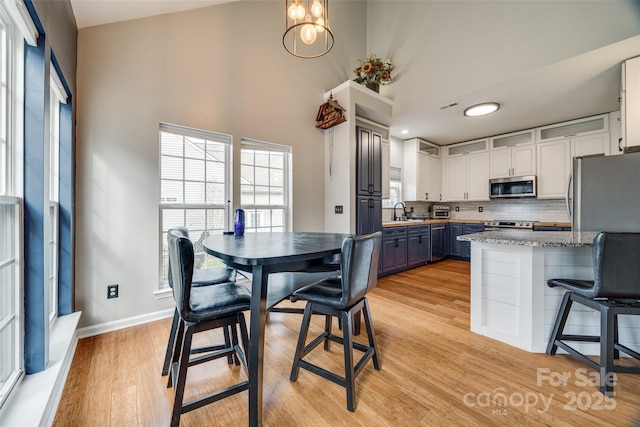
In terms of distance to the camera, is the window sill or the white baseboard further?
the white baseboard

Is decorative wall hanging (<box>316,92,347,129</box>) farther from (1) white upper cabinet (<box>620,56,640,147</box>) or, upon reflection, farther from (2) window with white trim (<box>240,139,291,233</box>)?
(1) white upper cabinet (<box>620,56,640,147</box>)

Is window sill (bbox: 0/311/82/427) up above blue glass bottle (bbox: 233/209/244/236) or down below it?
below

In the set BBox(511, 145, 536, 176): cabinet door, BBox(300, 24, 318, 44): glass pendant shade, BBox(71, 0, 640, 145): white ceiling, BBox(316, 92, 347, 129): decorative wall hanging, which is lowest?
BBox(511, 145, 536, 176): cabinet door

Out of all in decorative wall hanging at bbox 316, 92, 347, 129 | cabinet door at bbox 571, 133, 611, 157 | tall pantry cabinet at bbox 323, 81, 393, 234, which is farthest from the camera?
cabinet door at bbox 571, 133, 611, 157

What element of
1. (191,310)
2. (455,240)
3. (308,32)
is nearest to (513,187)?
(455,240)

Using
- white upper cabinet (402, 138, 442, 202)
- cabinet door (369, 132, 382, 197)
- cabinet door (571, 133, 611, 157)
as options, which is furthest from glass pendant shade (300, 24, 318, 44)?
cabinet door (571, 133, 611, 157)

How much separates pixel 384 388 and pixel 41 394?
1773mm

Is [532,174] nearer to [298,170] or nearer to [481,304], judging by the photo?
[481,304]

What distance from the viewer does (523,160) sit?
4.60m

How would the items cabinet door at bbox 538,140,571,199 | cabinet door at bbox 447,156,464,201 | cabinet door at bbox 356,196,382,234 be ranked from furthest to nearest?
cabinet door at bbox 447,156,464,201 < cabinet door at bbox 538,140,571,199 < cabinet door at bbox 356,196,382,234

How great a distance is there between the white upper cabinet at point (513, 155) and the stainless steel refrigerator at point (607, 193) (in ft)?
8.51

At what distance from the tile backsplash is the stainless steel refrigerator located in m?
2.76

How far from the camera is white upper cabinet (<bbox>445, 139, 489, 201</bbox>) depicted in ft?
16.8

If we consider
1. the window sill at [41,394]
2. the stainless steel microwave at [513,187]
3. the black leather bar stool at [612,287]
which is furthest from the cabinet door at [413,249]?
the window sill at [41,394]
